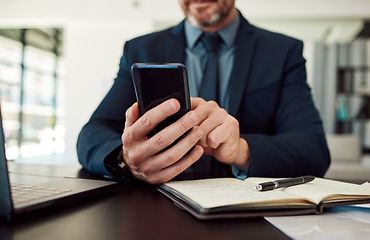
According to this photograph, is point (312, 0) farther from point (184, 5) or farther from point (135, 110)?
point (135, 110)

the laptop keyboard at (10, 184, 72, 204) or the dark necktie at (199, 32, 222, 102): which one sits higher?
the dark necktie at (199, 32, 222, 102)

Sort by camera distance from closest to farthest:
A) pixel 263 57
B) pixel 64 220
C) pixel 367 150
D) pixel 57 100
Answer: pixel 64 220
pixel 263 57
pixel 367 150
pixel 57 100

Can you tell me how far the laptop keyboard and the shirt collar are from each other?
0.96 m

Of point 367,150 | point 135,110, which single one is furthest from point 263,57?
point 367,150

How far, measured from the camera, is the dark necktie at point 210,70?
4.03 feet

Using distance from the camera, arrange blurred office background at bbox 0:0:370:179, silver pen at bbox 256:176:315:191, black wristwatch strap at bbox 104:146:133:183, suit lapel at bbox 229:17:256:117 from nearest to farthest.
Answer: silver pen at bbox 256:176:315:191, black wristwatch strap at bbox 104:146:133:183, suit lapel at bbox 229:17:256:117, blurred office background at bbox 0:0:370:179

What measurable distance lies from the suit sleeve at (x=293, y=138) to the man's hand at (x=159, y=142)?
26 cm

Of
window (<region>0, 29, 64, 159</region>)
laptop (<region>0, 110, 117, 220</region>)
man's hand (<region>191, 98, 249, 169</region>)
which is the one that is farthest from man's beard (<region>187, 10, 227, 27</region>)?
window (<region>0, 29, 64, 159</region>)

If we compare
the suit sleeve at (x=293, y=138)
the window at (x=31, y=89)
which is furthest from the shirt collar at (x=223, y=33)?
the window at (x=31, y=89)

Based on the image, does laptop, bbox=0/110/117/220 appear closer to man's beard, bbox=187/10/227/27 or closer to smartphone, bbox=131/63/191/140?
smartphone, bbox=131/63/191/140

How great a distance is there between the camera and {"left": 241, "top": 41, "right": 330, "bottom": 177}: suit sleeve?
33.3 inches

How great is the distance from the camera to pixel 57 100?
992 centimetres

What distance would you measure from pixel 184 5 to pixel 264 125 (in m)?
0.61

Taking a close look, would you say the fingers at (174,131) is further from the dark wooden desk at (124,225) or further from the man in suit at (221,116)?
the dark wooden desk at (124,225)
